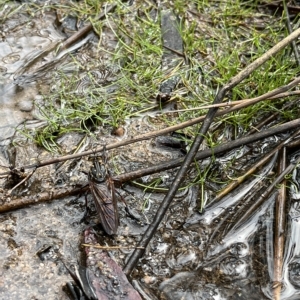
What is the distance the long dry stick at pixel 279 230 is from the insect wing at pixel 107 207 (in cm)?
86

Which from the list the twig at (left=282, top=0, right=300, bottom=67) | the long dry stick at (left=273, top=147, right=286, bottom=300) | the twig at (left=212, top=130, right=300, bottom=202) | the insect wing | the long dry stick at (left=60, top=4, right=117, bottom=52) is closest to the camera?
the long dry stick at (left=273, top=147, right=286, bottom=300)

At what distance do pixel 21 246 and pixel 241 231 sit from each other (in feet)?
3.99

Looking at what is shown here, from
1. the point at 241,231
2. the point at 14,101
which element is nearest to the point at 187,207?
the point at 241,231

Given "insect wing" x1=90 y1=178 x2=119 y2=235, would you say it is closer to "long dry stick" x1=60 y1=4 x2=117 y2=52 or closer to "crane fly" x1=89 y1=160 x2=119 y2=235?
"crane fly" x1=89 y1=160 x2=119 y2=235

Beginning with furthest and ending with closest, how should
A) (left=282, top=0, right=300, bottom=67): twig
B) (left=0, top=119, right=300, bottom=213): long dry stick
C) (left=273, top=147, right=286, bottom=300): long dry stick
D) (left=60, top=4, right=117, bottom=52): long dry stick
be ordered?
1. (left=60, top=4, right=117, bottom=52): long dry stick
2. (left=282, top=0, right=300, bottom=67): twig
3. (left=0, top=119, right=300, bottom=213): long dry stick
4. (left=273, top=147, right=286, bottom=300): long dry stick

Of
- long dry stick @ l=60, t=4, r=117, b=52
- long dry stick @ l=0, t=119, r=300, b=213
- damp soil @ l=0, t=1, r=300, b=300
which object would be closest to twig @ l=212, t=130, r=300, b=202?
damp soil @ l=0, t=1, r=300, b=300

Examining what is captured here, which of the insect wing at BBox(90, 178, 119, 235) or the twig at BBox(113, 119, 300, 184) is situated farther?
the twig at BBox(113, 119, 300, 184)

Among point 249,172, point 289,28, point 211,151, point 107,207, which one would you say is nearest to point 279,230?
point 249,172

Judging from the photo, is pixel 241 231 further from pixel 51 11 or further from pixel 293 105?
pixel 51 11

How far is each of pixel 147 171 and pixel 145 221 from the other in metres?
0.30

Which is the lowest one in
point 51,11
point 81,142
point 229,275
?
point 229,275

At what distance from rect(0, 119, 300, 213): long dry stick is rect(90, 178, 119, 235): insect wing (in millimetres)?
162

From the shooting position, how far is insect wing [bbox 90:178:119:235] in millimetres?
2990

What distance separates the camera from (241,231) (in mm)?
3127
